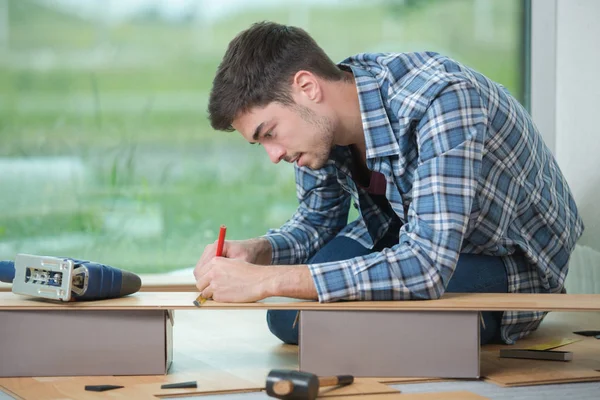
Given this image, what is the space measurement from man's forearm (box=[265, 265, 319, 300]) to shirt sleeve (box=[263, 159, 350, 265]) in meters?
0.60

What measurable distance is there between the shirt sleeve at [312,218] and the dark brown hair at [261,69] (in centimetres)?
48

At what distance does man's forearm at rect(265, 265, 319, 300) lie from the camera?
209 cm

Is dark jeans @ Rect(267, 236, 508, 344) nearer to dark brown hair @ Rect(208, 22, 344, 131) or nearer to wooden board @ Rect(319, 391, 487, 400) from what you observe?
wooden board @ Rect(319, 391, 487, 400)

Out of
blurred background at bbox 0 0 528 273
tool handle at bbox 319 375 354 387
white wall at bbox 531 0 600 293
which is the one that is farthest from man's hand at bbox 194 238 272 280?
white wall at bbox 531 0 600 293

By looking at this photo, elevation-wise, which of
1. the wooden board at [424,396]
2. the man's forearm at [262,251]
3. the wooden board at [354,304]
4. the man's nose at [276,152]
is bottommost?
the wooden board at [424,396]

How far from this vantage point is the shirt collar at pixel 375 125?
227cm

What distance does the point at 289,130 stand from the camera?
7.48 ft

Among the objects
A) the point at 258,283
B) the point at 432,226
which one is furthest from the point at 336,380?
the point at 432,226

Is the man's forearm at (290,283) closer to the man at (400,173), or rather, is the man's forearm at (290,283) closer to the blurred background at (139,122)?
the man at (400,173)

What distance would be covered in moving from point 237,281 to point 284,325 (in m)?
0.59

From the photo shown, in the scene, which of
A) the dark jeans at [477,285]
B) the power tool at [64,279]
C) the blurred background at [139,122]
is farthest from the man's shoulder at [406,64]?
the blurred background at [139,122]

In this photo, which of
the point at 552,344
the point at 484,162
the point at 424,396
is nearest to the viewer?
the point at 424,396

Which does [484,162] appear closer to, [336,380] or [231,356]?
[336,380]

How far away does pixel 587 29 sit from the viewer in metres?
3.65
